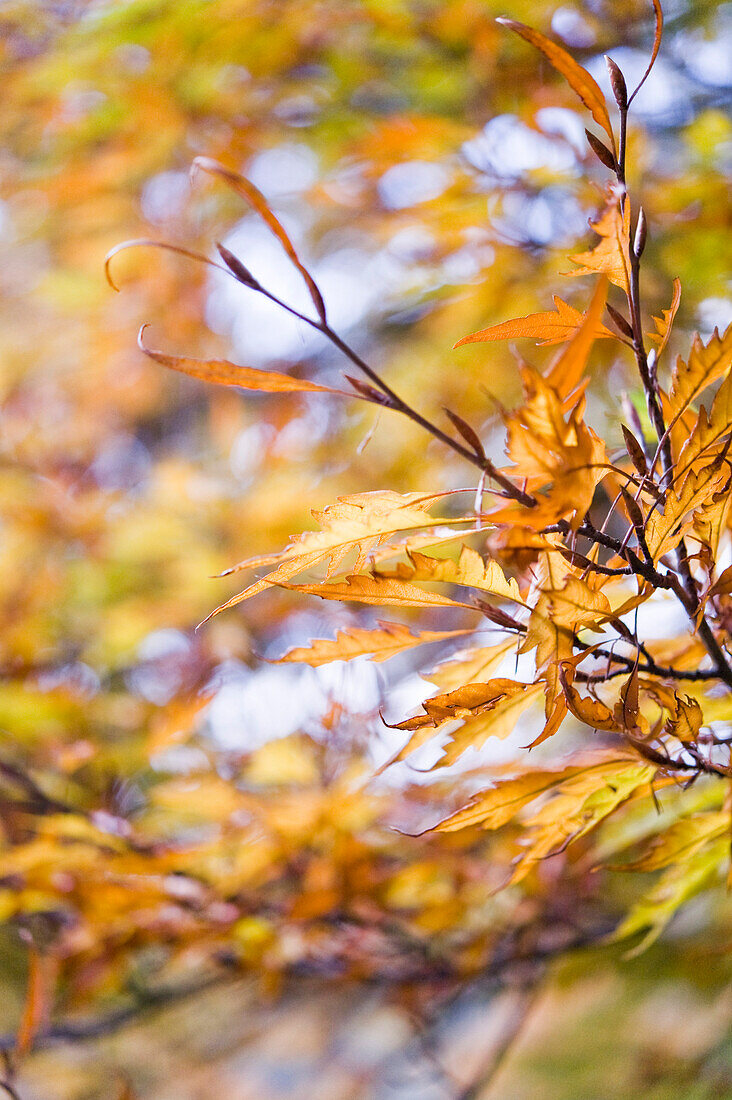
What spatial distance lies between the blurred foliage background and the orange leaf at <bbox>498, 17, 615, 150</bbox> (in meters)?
0.16

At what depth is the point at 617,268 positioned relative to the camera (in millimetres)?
295

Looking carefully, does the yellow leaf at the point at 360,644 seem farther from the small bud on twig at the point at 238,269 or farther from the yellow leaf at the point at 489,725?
the small bud on twig at the point at 238,269

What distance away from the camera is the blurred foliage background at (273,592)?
0.71m

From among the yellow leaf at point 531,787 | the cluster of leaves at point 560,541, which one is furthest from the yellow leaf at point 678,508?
the yellow leaf at point 531,787

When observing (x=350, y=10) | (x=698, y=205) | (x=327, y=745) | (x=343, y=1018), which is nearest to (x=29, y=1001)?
(x=327, y=745)

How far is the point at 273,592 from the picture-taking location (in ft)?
3.96

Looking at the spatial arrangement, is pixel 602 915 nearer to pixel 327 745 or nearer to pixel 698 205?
pixel 327 745

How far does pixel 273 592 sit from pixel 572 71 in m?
1.00

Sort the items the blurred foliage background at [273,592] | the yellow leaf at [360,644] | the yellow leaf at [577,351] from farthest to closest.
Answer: the blurred foliage background at [273,592]
the yellow leaf at [360,644]
the yellow leaf at [577,351]

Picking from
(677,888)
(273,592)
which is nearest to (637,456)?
(677,888)

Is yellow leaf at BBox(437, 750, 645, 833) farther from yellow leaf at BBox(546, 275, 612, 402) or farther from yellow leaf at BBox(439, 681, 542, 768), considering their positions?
yellow leaf at BBox(546, 275, 612, 402)

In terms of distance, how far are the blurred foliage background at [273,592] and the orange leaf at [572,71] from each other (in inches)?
6.4

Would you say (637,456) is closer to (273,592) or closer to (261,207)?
(261,207)

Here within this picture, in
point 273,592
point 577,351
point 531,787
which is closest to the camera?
point 577,351
